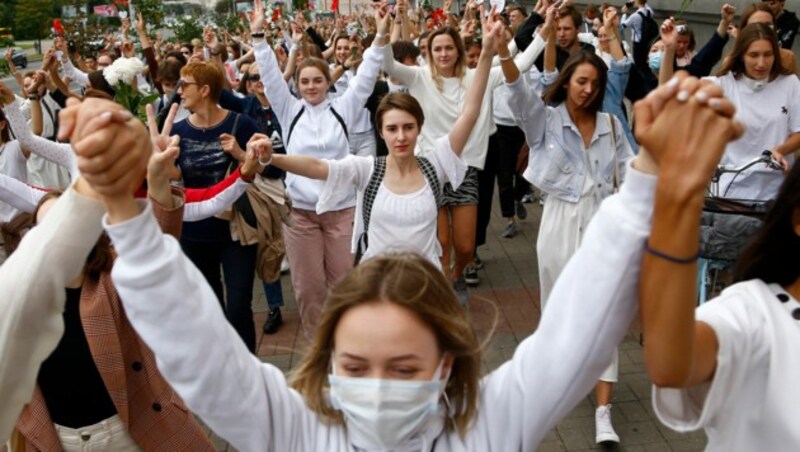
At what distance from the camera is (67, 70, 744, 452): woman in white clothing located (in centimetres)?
139

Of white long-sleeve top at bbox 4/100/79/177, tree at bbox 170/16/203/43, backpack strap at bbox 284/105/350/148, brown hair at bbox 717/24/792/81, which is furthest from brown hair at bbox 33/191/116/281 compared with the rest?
tree at bbox 170/16/203/43

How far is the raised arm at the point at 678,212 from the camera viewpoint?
1289 mm

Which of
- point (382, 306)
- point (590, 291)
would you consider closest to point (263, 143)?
point (382, 306)

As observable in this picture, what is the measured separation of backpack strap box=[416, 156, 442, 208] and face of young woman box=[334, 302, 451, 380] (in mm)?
2731

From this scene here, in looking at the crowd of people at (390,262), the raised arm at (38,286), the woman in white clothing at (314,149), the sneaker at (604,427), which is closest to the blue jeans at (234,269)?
the crowd of people at (390,262)

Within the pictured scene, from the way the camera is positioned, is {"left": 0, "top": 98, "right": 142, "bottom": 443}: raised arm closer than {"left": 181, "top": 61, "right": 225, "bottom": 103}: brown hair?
Yes

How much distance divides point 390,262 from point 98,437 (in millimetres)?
1512

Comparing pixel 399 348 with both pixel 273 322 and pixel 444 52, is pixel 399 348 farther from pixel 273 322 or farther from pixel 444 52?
pixel 444 52

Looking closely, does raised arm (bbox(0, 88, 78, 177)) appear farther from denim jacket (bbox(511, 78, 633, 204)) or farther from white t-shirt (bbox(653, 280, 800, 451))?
white t-shirt (bbox(653, 280, 800, 451))

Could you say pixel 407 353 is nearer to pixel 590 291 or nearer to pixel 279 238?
pixel 590 291

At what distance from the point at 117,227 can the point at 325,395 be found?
61 cm

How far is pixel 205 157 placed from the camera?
4.68m

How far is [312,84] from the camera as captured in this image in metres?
5.79

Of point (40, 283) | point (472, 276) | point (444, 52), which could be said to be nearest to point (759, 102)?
point (444, 52)
